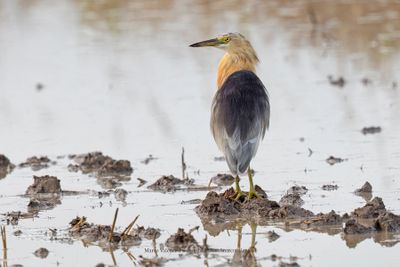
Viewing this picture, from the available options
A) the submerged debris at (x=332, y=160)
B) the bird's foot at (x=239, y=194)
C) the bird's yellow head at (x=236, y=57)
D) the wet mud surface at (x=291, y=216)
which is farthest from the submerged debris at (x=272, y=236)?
the bird's yellow head at (x=236, y=57)

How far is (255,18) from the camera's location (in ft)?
55.5

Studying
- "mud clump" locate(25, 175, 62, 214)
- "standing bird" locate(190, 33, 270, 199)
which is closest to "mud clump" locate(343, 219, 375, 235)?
"standing bird" locate(190, 33, 270, 199)

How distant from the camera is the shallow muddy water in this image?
7297mm

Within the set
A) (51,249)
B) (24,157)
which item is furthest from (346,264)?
(24,157)

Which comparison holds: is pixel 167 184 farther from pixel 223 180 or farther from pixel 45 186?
pixel 45 186

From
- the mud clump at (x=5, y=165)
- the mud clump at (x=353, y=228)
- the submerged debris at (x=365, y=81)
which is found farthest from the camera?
the submerged debris at (x=365, y=81)

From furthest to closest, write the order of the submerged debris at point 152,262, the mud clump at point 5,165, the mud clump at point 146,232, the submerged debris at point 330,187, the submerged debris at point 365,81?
the submerged debris at point 365,81 < the mud clump at point 5,165 < the submerged debris at point 330,187 < the mud clump at point 146,232 < the submerged debris at point 152,262

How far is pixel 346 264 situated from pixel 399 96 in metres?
5.81

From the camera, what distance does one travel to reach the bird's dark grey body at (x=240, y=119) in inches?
320

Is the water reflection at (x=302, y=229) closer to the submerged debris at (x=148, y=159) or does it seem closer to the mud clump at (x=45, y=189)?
the mud clump at (x=45, y=189)

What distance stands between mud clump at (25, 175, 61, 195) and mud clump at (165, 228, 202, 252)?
2.08 meters

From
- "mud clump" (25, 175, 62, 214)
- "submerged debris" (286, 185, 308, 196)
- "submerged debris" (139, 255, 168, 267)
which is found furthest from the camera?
"mud clump" (25, 175, 62, 214)

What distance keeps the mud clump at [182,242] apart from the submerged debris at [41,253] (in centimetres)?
76

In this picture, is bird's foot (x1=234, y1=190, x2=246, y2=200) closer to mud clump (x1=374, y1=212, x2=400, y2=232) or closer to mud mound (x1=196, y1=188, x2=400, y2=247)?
mud mound (x1=196, y1=188, x2=400, y2=247)
